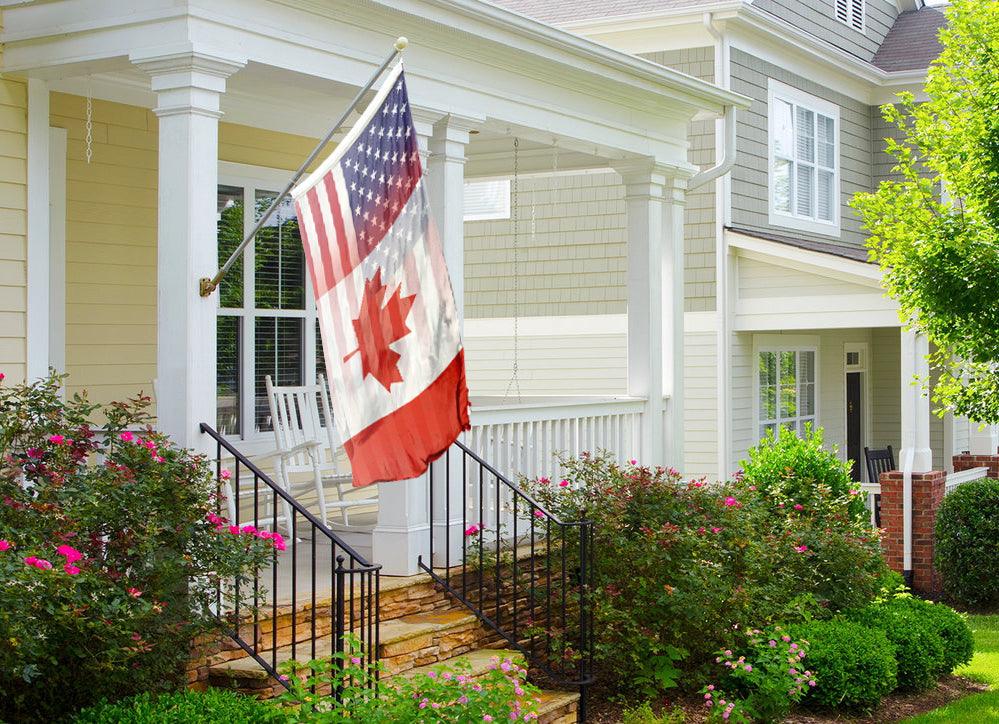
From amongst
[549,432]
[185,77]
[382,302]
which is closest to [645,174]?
[549,432]

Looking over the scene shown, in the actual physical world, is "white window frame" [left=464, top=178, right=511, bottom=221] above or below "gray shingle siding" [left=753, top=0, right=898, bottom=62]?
below

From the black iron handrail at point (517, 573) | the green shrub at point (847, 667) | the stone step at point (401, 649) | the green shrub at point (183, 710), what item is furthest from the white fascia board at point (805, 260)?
the green shrub at point (183, 710)

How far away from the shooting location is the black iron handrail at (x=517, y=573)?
289 inches

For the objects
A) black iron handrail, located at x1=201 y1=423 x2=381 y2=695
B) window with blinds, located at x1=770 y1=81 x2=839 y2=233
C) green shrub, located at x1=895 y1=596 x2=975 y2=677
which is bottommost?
green shrub, located at x1=895 y1=596 x2=975 y2=677

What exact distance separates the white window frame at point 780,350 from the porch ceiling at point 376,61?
4956mm

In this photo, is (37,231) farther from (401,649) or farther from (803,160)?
(803,160)

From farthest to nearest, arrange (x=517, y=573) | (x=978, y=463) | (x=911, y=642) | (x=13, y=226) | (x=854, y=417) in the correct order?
(x=854, y=417) → (x=978, y=463) → (x=911, y=642) → (x=517, y=573) → (x=13, y=226)

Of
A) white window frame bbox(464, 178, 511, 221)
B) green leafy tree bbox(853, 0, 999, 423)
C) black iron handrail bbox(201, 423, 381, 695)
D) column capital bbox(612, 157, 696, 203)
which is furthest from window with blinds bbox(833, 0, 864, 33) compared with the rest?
black iron handrail bbox(201, 423, 381, 695)

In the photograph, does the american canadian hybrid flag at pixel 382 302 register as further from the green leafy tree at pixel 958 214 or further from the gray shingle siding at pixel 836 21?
the gray shingle siding at pixel 836 21

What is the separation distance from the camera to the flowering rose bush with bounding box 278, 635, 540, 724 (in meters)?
5.17

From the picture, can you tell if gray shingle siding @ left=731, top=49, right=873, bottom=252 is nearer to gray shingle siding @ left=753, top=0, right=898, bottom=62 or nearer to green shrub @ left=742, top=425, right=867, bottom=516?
gray shingle siding @ left=753, top=0, right=898, bottom=62

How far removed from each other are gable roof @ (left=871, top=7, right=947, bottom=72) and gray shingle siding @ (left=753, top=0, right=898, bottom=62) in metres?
0.13

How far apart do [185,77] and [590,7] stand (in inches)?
401

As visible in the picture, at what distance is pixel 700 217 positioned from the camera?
1451cm
